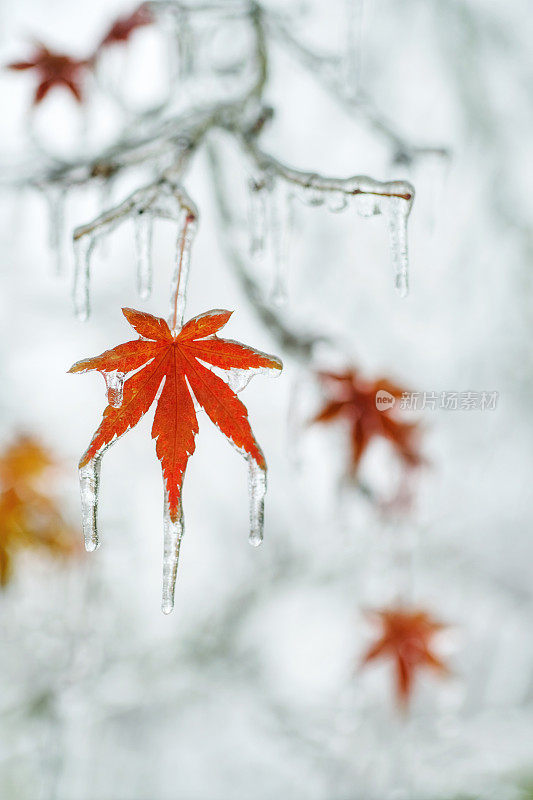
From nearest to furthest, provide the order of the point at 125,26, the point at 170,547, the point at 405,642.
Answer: the point at 170,547
the point at 125,26
the point at 405,642

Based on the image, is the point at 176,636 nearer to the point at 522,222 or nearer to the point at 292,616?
the point at 292,616

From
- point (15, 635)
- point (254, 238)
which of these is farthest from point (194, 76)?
point (15, 635)


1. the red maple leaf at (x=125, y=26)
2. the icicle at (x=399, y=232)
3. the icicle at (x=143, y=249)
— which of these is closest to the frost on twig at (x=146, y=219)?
Answer: the icicle at (x=143, y=249)

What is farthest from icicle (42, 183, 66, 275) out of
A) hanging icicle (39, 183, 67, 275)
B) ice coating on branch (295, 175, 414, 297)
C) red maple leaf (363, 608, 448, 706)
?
red maple leaf (363, 608, 448, 706)

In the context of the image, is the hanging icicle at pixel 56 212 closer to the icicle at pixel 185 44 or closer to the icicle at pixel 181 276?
the icicle at pixel 181 276

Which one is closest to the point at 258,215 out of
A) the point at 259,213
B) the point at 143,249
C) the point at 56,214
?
the point at 259,213

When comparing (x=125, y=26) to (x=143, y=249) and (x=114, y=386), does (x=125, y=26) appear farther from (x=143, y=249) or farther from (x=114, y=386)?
(x=114, y=386)

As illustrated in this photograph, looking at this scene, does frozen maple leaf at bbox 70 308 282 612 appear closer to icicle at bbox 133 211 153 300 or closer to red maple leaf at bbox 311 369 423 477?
icicle at bbox 133 211 153 300
